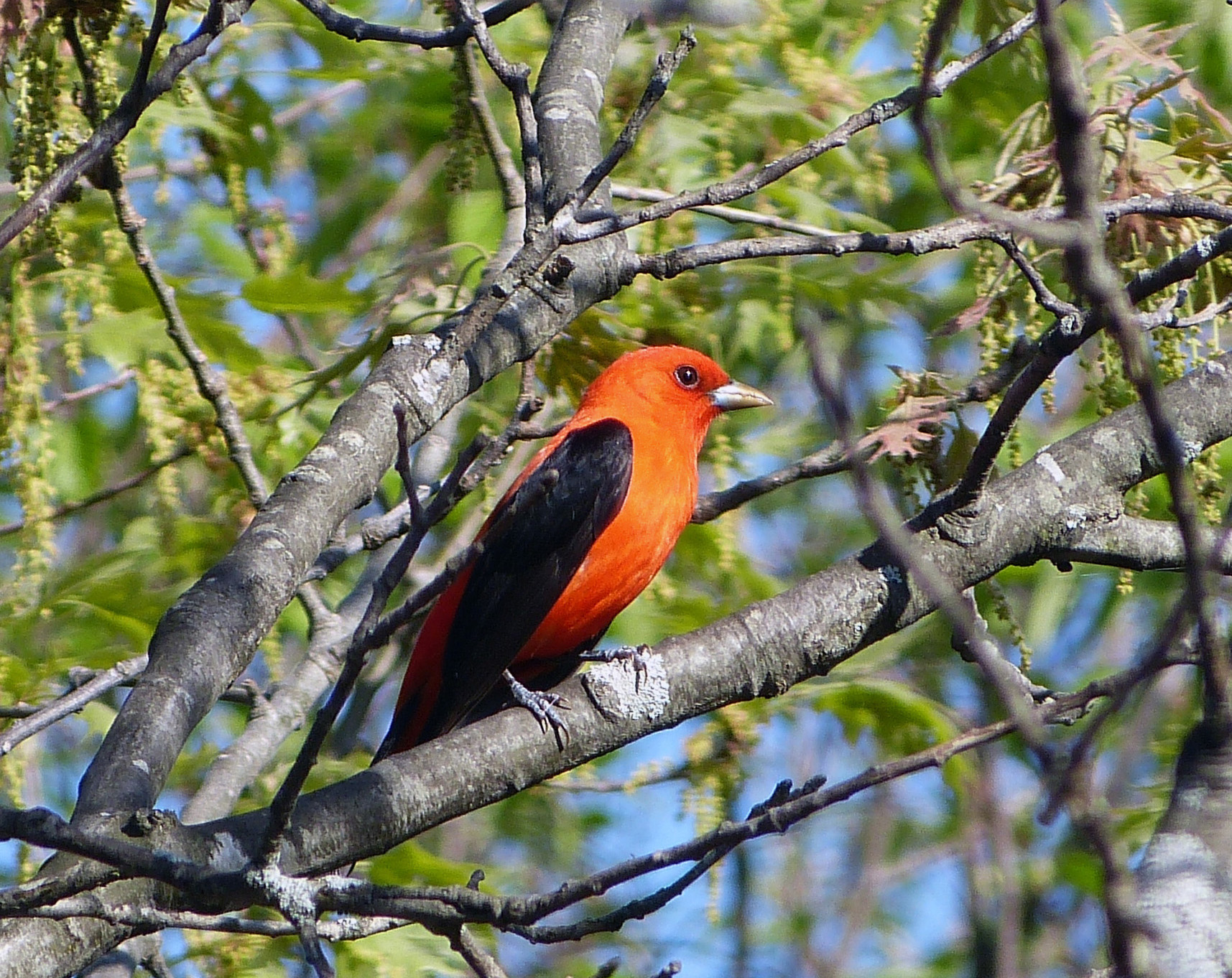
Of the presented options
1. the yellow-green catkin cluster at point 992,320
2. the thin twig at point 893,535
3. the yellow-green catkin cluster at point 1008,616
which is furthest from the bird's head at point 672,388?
the thin twig at point 893,535

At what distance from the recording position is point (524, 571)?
4.23 m

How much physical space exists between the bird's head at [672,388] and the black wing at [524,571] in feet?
1.63

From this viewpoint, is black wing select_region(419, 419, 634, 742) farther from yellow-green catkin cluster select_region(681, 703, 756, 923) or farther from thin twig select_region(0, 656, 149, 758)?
thin twig select_region(0, 656, 149, 758)

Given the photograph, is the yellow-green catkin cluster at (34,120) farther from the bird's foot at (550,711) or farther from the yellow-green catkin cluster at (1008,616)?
the yellow-green catkin cluster at (1008,616)

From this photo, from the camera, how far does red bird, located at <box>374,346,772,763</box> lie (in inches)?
164

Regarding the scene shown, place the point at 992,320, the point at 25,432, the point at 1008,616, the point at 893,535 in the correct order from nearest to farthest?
the point at 893,535, the point at 1008,616, the point at 992,320, the point at 25,432

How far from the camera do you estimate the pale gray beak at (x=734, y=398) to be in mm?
5102

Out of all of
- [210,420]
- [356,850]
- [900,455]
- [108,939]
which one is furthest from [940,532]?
[210,420]

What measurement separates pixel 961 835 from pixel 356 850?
6012mm

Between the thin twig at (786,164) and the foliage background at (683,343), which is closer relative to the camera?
the thin twig at (786,164)

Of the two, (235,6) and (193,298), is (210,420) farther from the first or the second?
(235,6)

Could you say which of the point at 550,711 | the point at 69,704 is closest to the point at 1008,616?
the point at 550,711

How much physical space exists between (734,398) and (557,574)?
124cm

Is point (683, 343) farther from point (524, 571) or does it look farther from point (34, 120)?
point (34, 120)
